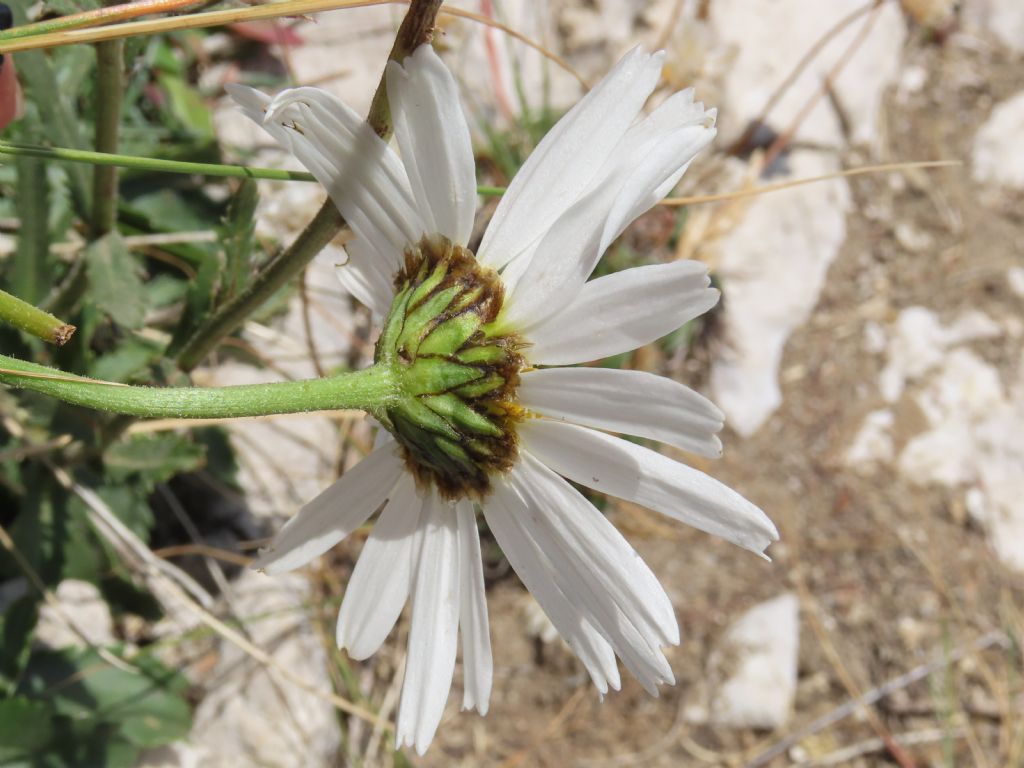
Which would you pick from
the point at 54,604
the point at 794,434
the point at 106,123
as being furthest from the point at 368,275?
the point at 794,434

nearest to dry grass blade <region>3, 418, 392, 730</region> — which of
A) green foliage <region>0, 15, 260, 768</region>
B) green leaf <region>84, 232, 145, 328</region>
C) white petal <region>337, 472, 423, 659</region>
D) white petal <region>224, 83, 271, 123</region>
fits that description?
green foliage <region>0, 15, 260, 768</region>

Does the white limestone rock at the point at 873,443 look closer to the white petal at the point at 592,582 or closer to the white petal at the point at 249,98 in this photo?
the white petal at the point at 592,582

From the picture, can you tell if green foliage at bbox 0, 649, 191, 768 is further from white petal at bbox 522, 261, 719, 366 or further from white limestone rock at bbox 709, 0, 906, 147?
white limestone rock at bbox 709, 0, 906, 147

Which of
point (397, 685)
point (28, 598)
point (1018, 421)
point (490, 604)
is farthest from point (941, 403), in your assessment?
point (28, 598)

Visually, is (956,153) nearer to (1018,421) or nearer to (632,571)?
(1018,421)

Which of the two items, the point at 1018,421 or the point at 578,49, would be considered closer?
the point at 1018,421

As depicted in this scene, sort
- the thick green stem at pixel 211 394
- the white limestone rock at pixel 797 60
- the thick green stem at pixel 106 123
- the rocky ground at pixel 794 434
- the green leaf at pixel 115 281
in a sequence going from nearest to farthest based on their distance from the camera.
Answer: the thick green stem at pixel 211 394
the thick green stem at pixel 106 123
the green leaf at pixel 115 281
the rocky ground at pixel 794 434
the white limestone rock at pixel 797 60

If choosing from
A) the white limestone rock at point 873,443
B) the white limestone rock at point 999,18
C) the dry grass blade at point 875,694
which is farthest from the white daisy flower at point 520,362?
the white limestone rock at point 999,18
